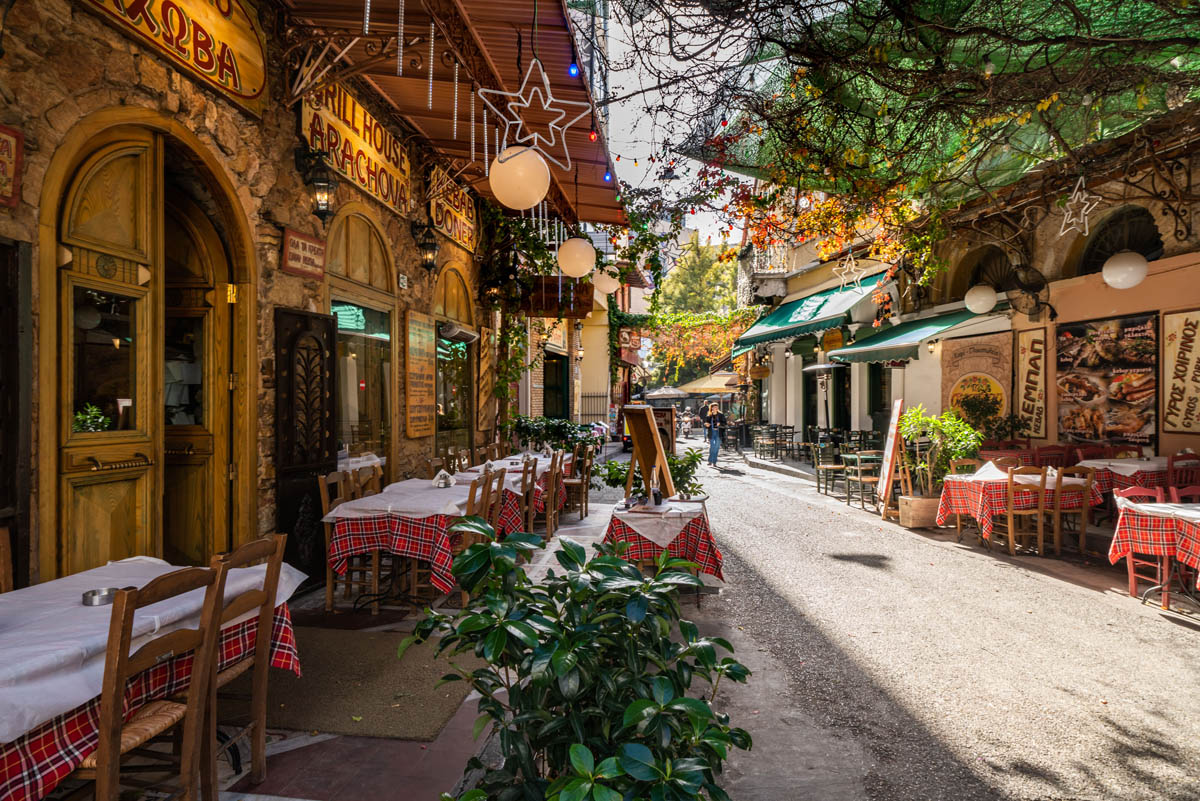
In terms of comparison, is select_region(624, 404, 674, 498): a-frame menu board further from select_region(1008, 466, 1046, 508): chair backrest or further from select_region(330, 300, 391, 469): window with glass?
select_region(1008, 466, 1046, 508): chair backrest

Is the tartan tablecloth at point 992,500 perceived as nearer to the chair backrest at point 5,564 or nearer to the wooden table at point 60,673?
the wooden table at point 60,673

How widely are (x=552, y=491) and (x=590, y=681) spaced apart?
662cm

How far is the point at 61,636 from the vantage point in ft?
→ 7.30

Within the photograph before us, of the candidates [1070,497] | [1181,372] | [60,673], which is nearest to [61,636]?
[60,673]

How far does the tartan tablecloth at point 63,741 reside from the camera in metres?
1.91

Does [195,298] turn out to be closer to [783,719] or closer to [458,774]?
[458,774]

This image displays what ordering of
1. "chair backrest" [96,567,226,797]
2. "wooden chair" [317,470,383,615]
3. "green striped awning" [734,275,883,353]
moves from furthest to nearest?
"green striped awning" [734,275,883,353]
"wooden chair" [317,470,383,615]
"chair backrest" [96,567,226,797]

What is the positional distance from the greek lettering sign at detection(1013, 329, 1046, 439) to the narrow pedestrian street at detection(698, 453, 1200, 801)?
4349mm

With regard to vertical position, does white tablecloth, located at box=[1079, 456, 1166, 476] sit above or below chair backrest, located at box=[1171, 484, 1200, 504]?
above

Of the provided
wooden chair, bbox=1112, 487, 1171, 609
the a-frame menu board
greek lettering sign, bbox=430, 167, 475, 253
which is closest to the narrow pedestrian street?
wooden chair, bbox=1112, 487, 1171, 609

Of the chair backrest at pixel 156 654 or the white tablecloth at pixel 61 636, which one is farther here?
the chair backrest at pixel 156 654

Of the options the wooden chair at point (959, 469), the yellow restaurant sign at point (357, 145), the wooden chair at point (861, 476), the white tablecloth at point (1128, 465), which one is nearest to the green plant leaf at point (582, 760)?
the yellow restaurant sign at point (357, 145)

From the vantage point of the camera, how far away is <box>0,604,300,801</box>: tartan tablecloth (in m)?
1.91

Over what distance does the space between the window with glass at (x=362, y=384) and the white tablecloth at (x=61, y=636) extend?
→ 13.0ft
